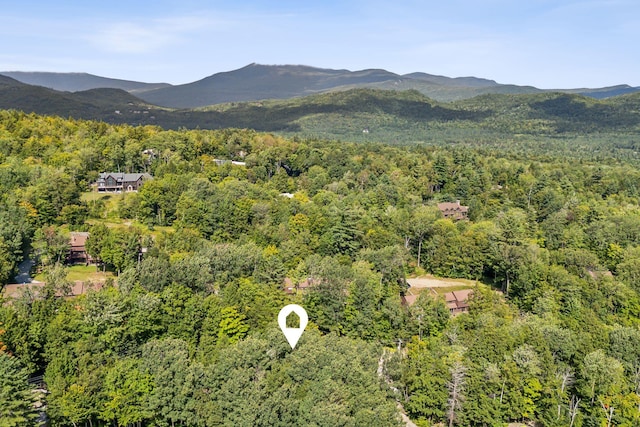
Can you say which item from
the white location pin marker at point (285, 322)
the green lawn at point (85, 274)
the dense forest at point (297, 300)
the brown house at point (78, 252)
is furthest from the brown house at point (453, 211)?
the brown house at point (78, 252)

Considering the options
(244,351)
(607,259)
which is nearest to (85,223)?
(244,351)

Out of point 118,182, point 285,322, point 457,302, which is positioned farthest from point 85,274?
point 457,302

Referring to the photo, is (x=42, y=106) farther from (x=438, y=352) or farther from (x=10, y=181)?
(x=438, y=352)

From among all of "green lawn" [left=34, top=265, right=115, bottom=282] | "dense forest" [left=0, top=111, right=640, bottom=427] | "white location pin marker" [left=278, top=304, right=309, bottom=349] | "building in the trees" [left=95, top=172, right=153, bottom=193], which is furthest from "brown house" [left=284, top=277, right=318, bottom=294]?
"building in the trees" [left=95, top=172, right=153, bottom=193]

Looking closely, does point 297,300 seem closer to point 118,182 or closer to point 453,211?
point 118,182

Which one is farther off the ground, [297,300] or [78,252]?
[78,252]

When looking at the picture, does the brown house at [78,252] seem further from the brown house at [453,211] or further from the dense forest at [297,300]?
the brown house at [453,211]

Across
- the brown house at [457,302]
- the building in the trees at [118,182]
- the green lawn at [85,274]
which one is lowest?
the brown house at [457,302]
